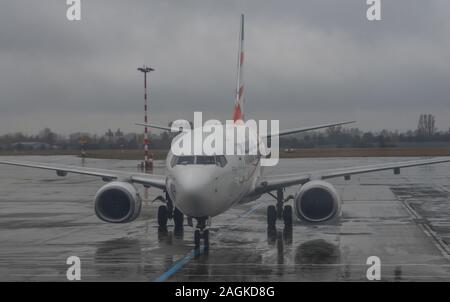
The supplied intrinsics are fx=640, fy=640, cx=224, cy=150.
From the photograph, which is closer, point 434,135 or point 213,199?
point 213,199

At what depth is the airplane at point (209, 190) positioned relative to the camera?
16344mm

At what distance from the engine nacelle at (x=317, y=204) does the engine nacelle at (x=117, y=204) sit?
504 cm

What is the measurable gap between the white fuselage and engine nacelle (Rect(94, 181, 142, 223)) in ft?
9.03

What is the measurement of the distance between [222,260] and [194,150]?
2.98 meters

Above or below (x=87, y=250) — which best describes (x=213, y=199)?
above

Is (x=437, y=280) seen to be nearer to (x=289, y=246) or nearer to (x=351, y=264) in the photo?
(x=351, y=264)

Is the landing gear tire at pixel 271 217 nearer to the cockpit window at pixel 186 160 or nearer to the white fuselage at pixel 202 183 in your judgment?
the white fuselage at pixel 202 183

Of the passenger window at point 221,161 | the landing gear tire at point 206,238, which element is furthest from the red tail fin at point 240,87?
the passenger window at point 221,161

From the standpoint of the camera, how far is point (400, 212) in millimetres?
27453

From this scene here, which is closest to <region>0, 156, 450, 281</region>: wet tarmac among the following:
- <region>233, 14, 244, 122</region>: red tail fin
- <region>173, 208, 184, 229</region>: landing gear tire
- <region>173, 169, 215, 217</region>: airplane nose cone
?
<region>173, 208, 184, 229</region>: landing gear tire

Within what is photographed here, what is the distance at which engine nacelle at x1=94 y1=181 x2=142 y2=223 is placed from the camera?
19.9 m
